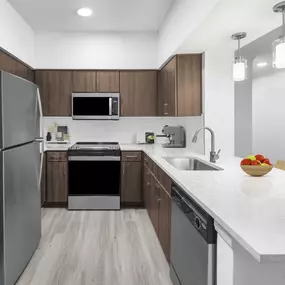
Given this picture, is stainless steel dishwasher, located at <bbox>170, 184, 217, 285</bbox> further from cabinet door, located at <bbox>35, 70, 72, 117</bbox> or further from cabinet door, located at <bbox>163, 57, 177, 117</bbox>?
cabinet door, located at <bbox>35, 70, 72, 117</bbox>

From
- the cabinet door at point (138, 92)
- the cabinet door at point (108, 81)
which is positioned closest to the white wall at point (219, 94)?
the cabinet door at point (138, 92)

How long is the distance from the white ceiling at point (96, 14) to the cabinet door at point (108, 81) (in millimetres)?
642

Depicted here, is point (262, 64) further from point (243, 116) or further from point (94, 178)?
point (94, 178)

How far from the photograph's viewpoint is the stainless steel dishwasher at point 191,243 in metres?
1.55

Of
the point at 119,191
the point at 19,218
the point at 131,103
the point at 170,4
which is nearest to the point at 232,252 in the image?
the point at 19,218

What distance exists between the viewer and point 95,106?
5082 mm

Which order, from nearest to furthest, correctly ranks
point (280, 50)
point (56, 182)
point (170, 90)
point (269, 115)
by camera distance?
point (280, 50) → point (170, 90) → point (56, 182) → point (269, 115)

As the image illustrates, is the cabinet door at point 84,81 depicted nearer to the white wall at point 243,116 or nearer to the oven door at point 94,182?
the oven door at point 94,182

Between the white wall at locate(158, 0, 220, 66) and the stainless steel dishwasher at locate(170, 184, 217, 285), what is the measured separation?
1311mm

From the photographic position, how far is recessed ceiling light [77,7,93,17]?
405cm

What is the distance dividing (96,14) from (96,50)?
94 centimetres

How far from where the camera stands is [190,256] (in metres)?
1.89

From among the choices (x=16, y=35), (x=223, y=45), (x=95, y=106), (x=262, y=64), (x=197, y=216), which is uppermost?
(x=16, y=35)

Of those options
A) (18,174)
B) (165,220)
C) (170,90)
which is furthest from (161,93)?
(18,174)
